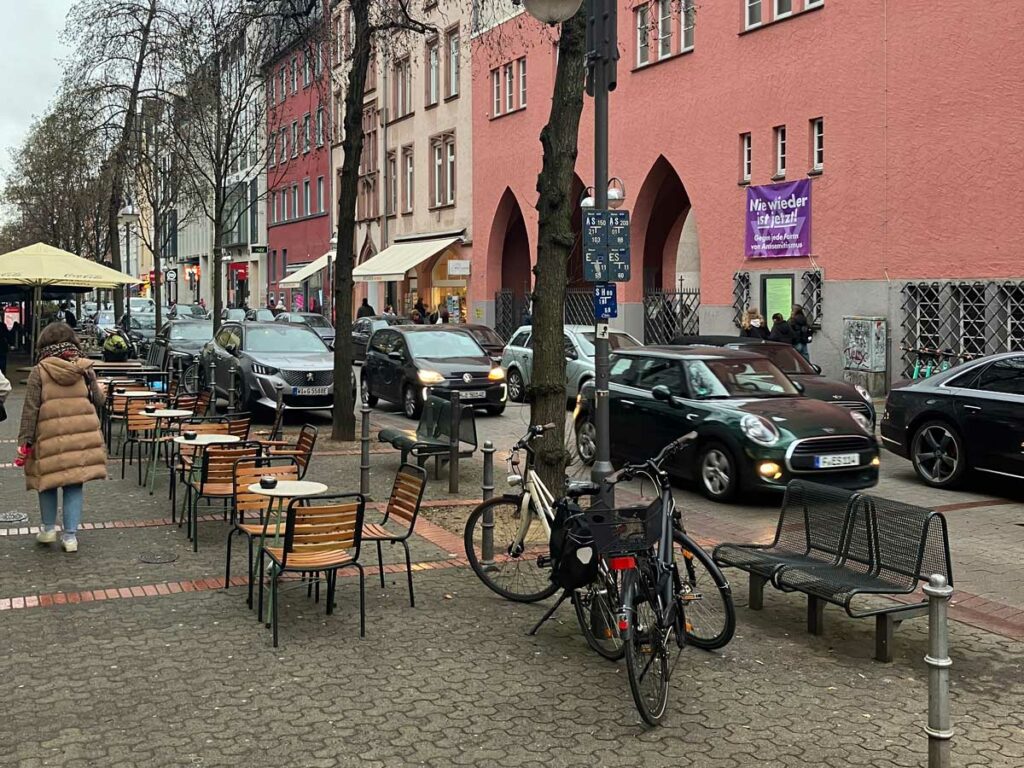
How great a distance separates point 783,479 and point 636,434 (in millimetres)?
2335

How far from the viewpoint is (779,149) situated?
83.0 feet

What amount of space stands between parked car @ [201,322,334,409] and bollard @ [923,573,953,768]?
14.1 metres

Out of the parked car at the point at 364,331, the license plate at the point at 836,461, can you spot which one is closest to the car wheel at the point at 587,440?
the license plate at the point at 836,461

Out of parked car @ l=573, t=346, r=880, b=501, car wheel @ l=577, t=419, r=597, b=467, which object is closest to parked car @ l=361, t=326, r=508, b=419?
car wheel @ l=577, t=419, r=597, b=467

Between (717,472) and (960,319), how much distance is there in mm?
11228

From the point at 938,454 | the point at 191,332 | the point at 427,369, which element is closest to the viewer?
the point at 938,454

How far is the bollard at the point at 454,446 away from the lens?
12.0 metres

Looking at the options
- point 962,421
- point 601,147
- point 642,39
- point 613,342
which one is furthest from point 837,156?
point 601,147

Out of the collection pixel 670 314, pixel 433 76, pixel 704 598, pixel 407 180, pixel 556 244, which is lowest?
pixel 704 598

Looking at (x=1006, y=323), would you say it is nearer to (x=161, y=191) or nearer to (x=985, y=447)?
(x=985, y=447)

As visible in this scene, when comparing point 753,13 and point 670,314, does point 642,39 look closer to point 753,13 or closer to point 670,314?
point 753,13

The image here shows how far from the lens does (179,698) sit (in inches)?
221

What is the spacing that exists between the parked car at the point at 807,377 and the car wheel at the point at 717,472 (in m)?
2.47

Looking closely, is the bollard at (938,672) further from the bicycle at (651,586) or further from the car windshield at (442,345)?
the car windshield at (442,345)
